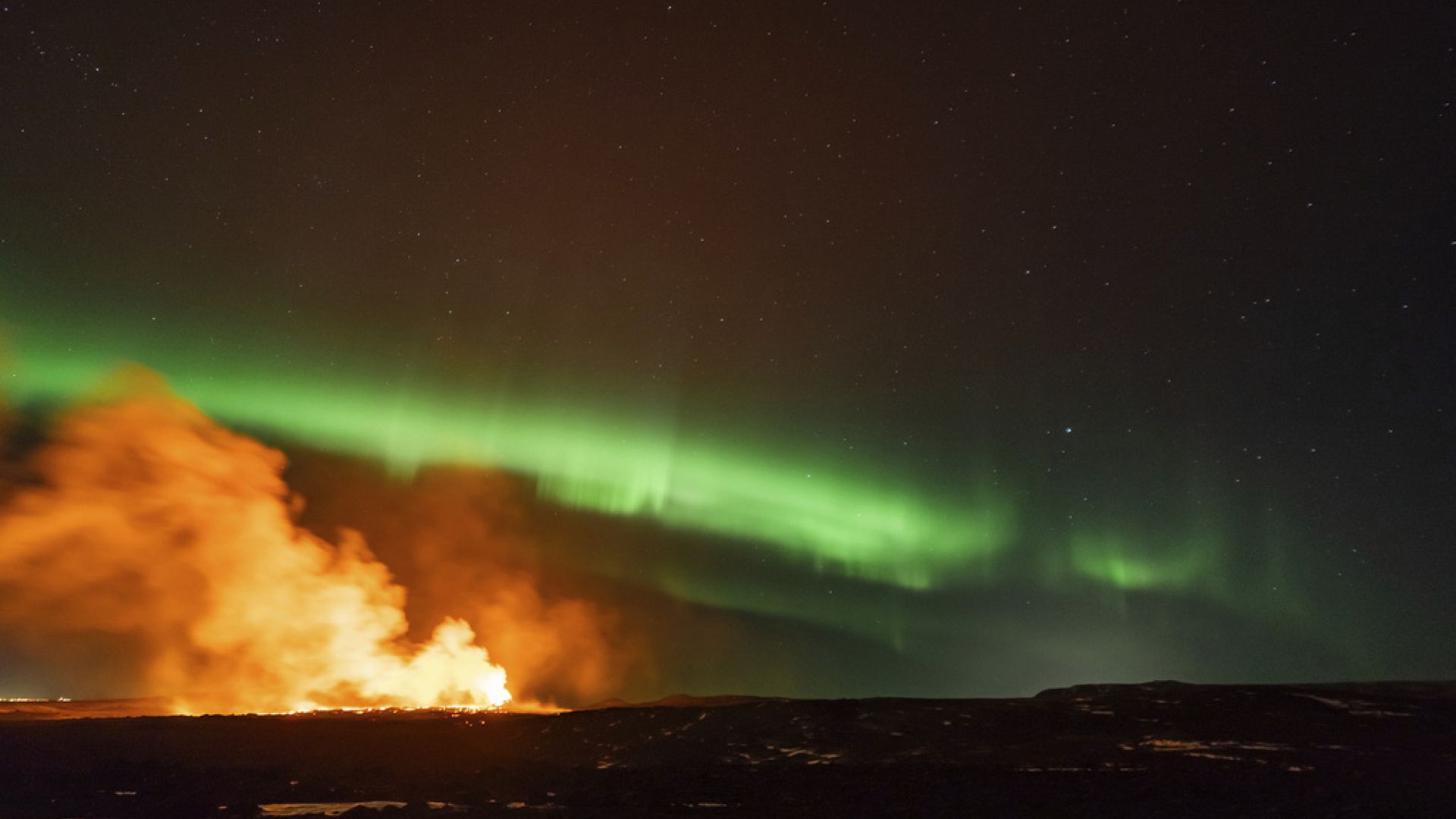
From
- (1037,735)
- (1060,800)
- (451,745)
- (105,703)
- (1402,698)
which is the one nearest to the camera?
(1060,800)

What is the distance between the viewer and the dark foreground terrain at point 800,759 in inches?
594

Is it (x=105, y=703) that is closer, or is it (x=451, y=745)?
(x=451, y=745)

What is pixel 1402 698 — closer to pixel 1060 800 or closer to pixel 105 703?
pixel 1060 800

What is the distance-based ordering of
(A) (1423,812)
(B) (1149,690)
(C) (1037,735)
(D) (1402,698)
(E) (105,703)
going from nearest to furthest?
(A) (1423,812)
(C) (1037,735)
(D) (1402,698)
(B) (1149,690)
(E) (105,703)

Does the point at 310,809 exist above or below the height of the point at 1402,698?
below

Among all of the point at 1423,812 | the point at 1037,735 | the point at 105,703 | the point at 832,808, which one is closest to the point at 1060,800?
the point at 832,808

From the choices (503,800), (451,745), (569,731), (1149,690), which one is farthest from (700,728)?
(1149,690)

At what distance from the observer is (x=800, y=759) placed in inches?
787

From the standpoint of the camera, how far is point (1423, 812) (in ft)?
43.3

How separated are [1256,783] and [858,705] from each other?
37.5 feet

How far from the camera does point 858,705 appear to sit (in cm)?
2536

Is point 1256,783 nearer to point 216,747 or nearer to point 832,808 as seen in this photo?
point 832,808

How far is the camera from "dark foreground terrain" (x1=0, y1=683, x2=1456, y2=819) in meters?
15.1

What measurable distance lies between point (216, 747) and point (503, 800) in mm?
10903
